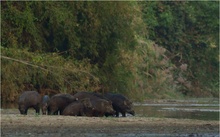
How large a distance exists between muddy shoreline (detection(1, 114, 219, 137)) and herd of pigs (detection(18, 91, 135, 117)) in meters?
2.10

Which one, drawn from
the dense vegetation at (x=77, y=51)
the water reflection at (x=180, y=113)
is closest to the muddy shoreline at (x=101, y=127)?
the water reflection at (x=180, y=113)

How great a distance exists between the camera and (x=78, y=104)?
22.1 m

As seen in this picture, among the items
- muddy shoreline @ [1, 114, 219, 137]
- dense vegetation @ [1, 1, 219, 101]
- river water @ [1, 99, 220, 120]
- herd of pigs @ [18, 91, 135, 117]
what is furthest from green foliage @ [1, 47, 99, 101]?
muddy shoreline @ [1, 114, 219, 137]

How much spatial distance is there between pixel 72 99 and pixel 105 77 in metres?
9.03

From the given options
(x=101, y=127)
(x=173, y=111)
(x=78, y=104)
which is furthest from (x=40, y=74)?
(x=101, y=127)

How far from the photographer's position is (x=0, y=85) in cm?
2728

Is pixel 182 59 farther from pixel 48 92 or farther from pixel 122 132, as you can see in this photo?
pixel 122 132

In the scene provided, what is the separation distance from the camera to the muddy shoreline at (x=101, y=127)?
16.9 metres

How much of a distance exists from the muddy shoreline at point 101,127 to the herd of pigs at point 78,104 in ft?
6.90

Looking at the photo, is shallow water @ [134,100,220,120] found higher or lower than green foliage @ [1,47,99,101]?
lower

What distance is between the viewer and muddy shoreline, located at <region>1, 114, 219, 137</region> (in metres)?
16.9

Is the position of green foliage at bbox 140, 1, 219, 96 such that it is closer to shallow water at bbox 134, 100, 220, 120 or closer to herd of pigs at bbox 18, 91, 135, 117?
shallow water at bbox 134, 100, 220, 120

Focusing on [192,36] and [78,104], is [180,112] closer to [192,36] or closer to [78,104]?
[78,104]

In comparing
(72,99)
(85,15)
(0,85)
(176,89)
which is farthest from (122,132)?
(176,89)
